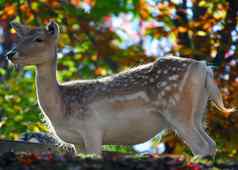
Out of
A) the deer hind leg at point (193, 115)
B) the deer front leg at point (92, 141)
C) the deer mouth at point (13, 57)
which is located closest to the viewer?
the deer front leg at point (92, 141)

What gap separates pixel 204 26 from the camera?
19.1 metres

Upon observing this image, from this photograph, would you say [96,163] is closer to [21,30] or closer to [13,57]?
[13,57]

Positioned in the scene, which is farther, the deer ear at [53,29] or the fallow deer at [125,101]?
the deer ear at [53,29]

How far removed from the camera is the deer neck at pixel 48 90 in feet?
38.6

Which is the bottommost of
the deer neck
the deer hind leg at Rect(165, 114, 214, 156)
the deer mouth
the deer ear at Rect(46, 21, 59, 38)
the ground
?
the deer hind leg at Rect(165, 114, 214, 156)

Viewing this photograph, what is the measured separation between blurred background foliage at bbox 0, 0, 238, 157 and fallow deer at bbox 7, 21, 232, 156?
5768 millimetres

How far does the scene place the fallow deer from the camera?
11492 mm

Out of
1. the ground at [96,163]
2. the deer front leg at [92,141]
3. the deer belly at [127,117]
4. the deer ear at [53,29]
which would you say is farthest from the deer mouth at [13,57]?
the ground at [96,163]

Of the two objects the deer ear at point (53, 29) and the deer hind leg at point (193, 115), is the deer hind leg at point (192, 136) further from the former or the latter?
the deer ear at point (53, 29)

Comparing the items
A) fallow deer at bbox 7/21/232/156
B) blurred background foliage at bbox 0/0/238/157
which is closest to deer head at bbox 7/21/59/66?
fallow deer at bbox 7/21/232/156

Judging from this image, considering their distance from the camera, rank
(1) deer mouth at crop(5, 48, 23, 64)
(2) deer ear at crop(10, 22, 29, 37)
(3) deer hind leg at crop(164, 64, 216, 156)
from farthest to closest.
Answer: (2) deer ear at crop(10, 22, 29, 37) < (1) deer mouth at crop(5, 48, 23, 64) < (3) deer hind leg at crop(164, 64, 216, 156)

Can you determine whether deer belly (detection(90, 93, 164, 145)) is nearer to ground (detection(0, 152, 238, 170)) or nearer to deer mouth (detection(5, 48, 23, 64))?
deer mouth (detection(5, 48, 23, 64))

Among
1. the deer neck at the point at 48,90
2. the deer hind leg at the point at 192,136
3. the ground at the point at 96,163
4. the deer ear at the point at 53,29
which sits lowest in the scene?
the deer hind leg at the point at 192,136

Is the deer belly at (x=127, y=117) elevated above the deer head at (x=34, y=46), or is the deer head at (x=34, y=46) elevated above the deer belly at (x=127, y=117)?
the deer head at (x=34, y=46)
